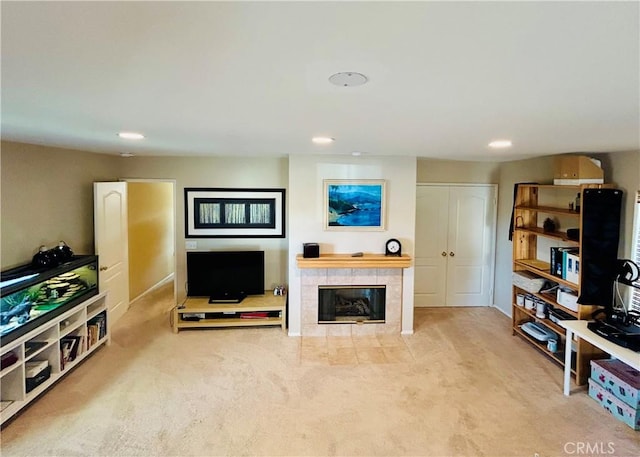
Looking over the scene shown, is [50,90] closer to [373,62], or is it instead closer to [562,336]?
[373,62]

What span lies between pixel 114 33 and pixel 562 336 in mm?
4784

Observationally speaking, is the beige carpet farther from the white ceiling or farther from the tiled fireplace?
the white ceiling

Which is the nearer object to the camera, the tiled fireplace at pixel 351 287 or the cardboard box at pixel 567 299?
the cardboard box at pixel 567 299

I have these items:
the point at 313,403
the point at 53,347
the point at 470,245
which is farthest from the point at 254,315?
the point at 470,245

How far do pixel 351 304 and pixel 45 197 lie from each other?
11.9 ft

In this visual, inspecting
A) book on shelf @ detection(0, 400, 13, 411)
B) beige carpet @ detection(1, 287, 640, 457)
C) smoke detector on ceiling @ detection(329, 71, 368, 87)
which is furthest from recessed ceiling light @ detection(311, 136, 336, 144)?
book on shelf @ detection(0, 400, 13, 411)

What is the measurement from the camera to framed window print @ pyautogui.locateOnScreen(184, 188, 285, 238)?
16.7 ft

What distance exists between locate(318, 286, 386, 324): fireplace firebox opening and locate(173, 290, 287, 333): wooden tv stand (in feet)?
1.77

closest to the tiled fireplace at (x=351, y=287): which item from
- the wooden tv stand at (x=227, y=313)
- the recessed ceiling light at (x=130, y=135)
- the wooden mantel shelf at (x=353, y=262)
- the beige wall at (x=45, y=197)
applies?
the wooden mantel shelf at (x=353, y=262)

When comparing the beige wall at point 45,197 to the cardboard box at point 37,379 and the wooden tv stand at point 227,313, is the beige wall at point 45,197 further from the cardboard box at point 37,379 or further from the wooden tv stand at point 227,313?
the wooden tv stand at point 227,313

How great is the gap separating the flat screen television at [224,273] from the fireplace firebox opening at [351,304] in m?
0.99

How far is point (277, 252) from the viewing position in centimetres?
526

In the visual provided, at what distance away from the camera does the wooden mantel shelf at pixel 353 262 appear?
4484mm

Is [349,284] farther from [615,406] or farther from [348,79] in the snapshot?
[348,79]
